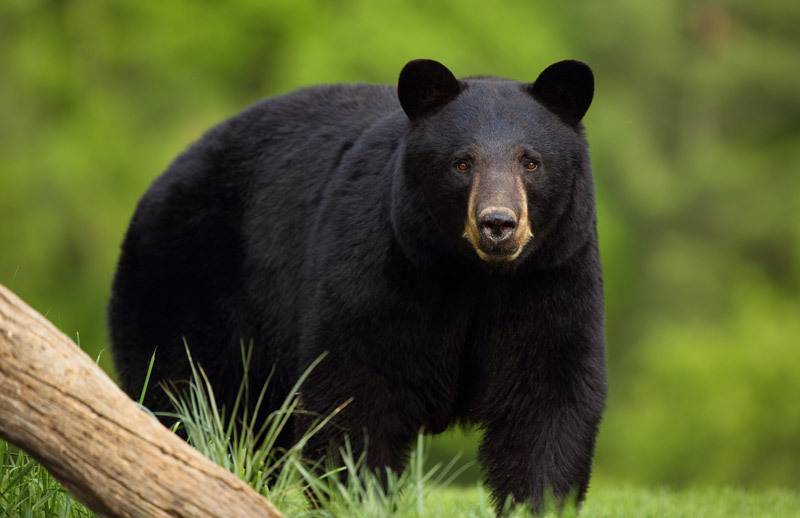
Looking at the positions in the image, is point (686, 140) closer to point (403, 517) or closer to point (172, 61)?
point (172, 61)

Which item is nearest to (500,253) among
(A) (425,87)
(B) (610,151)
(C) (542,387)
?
(C) (542,387)

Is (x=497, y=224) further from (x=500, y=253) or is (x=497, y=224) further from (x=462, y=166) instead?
(x=462, y=166)

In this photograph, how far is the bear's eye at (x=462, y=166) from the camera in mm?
5190

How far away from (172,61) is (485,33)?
4.11 meters

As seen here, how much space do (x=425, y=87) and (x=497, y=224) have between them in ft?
2.53

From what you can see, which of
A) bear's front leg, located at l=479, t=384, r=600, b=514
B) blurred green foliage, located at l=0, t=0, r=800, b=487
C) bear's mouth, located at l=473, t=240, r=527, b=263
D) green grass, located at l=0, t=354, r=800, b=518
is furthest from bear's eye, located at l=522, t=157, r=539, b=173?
blurred green foliage, located at l=0, t=0, r=800, b=487

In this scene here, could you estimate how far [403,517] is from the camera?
441 centimetres

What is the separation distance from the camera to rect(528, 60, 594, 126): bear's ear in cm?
530

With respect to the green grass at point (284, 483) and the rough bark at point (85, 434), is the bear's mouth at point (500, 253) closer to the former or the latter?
the green grass at point (284, 483)

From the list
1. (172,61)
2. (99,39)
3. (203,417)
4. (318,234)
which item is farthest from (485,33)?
(203,417)

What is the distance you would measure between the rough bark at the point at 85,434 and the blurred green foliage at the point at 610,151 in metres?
13.5

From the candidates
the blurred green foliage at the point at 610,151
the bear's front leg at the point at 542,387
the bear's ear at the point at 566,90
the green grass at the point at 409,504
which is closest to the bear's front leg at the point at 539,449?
the bear's front leg at the point at 542,387

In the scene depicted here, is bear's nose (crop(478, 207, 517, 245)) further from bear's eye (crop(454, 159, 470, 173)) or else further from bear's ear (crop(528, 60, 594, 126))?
bear's ear (crop(528, 60, 594, 126))

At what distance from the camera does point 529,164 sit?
5.18 metres
